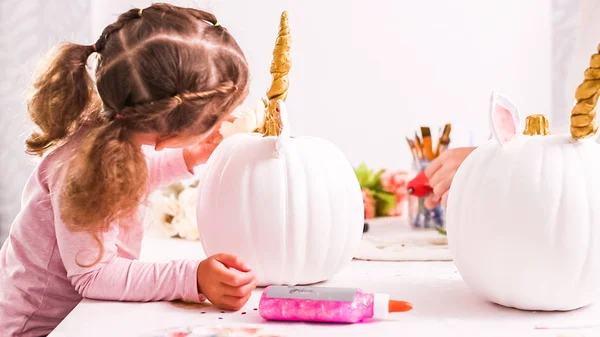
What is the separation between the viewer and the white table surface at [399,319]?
0.68 metres

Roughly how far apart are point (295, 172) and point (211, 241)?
0.13 m

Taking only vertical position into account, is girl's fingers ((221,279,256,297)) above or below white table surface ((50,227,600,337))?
above

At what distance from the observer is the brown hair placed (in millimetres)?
803

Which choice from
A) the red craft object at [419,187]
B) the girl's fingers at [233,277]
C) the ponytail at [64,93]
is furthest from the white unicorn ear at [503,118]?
the red craft object at [419,187]

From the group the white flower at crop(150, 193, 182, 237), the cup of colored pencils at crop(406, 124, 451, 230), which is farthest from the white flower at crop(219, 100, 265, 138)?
the cup of colored pencils at crop(406, 124, 451, 230)

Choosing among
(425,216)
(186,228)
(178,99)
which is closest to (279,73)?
(178,99)

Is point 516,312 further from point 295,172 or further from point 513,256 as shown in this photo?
point 295,172

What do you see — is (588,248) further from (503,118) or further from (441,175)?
(441,175)

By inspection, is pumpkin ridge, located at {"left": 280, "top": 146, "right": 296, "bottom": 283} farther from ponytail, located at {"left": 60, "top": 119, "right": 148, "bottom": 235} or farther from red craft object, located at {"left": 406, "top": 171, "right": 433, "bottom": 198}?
red craft object, located at {"left": 406, "top": 171, "right": 433, "bottom": 198}

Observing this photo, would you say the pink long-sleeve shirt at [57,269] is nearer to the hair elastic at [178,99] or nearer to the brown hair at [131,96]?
the brown hair at [131,96]

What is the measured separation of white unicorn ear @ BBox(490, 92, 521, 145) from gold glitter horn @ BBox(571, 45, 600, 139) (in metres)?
0.06

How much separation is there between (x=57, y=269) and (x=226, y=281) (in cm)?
28

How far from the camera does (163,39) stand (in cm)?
82

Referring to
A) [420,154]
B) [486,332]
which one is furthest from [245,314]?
[420,154]
